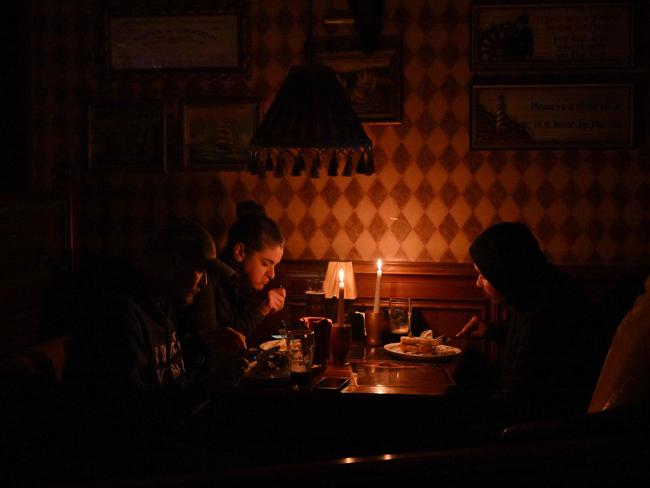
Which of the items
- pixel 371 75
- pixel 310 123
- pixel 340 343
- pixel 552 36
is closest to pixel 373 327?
pixel 340 343

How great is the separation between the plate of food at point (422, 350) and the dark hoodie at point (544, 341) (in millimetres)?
378

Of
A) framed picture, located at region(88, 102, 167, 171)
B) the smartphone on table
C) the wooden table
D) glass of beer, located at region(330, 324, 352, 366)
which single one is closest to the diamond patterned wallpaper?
framed picture, located at region(88, 102, 167, 171)

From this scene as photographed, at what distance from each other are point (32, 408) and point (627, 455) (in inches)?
71.9

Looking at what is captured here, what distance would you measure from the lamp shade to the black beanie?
47.0 inches

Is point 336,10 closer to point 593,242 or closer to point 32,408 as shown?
point 593,242

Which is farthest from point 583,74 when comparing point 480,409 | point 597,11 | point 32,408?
point 32,408

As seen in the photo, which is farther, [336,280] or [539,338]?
[336,280]

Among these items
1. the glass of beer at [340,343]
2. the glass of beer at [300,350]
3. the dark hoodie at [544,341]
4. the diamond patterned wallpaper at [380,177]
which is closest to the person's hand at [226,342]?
the glass of beer at [300,350]

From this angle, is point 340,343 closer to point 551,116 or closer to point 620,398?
point 620,398

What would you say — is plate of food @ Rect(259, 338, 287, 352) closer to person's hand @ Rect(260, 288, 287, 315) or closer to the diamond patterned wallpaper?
person's hand @ Rect(260, 288, 287, 315)

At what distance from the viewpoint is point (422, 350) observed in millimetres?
3154

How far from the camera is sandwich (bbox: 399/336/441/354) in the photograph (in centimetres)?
316

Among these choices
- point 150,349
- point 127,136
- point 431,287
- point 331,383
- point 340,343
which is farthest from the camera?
point 127,136

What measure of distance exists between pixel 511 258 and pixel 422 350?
23.1 inches
